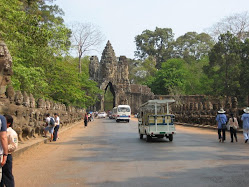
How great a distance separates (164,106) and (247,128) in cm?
521

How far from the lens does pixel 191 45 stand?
299 ft

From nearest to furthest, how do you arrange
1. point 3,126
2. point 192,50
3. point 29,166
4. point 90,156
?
point 3,126, point 29,166, point 90,156, point 192,50

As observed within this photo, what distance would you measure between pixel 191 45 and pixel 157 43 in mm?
9621

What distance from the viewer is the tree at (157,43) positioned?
302 feet

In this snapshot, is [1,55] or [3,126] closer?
[3,126]

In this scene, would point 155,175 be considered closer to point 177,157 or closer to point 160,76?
point 177,157

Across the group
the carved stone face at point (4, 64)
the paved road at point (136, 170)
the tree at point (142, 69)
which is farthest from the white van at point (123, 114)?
the tree at point (142, 69)

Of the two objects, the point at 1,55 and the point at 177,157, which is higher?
the point at 1,55

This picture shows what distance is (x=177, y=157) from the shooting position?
10.2m

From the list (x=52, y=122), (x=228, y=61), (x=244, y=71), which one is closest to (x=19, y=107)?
(x=52, y=122)

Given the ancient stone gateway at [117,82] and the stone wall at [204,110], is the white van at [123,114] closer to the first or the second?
the stone wall at [204,110]

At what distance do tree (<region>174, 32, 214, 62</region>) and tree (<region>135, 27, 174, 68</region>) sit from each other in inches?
90.4

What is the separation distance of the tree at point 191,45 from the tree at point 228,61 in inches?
1592

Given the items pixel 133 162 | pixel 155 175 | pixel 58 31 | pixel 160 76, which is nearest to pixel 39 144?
pixel 133 162
